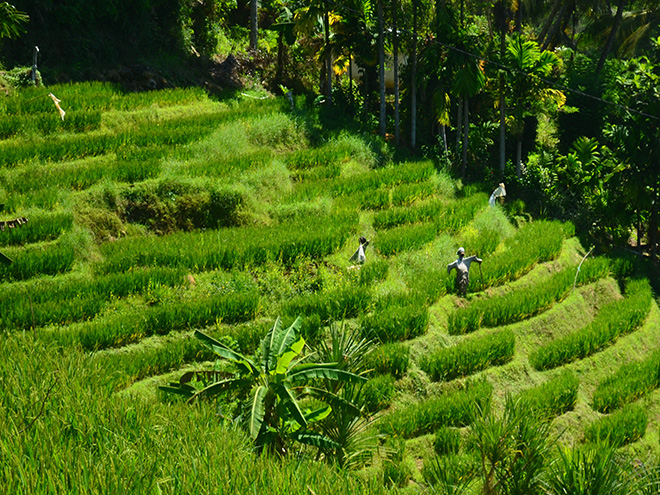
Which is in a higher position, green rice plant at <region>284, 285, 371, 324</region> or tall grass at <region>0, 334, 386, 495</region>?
tall grass at <region>0, 334, 386, 495</region>

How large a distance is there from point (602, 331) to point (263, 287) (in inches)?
283

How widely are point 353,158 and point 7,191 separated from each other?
8.98 metres

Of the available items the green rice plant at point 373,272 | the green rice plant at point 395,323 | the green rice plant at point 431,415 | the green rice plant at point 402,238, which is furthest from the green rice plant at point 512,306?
the green rice plant at point 431,415

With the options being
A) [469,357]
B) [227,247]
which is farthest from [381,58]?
[469,357]

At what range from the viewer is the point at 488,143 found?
2384 cm

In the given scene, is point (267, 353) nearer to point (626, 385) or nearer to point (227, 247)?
point (227, 247)

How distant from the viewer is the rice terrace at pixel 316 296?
24.7ft

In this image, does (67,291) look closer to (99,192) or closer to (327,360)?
(99,192)

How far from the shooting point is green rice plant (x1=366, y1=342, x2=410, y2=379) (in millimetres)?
12945

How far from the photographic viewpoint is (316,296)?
567 inches

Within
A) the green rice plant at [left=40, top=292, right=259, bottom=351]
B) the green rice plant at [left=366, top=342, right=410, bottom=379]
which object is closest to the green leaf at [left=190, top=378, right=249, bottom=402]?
the green rice plant at [left=40, top=292, right=259, bottom=351]

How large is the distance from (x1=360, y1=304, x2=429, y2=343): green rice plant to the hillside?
0.04 metres

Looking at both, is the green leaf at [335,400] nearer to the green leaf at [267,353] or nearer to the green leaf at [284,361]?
the green leaf at [284,361]

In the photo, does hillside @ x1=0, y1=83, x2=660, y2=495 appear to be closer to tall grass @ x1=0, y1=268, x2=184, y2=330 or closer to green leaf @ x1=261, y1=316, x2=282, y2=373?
tall grass @ x1=0, y1=268, x2=184, y2=330
